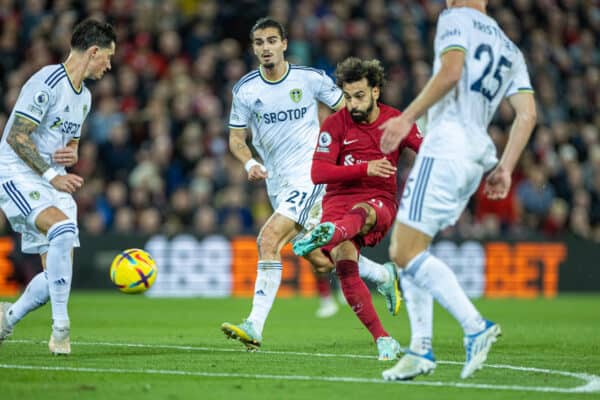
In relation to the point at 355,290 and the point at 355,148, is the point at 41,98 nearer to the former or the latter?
the point at 355,148

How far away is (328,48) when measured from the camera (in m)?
21.4

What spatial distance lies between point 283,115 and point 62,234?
2.58 metres

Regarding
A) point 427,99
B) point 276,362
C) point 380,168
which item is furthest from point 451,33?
point 276,362

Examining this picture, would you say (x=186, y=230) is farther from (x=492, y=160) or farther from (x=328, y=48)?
(x=492, y=160)

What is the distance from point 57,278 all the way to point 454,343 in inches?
158

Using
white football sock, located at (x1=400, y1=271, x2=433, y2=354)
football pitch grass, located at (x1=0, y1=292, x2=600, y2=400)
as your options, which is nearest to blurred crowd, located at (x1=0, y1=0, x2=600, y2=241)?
football pitch grass, located at (x1=0, y1=292, x2=600, y2=400)

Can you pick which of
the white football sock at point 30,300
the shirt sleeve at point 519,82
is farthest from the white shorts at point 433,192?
the white football sock at point 30,300

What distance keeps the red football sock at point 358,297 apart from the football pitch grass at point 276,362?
293 millimetres

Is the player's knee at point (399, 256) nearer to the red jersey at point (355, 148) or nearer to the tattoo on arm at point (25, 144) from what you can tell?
the red jersey at point (355, 148)

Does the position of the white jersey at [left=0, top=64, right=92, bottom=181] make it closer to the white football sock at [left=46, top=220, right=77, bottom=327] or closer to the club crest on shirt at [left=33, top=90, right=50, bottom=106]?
the club crest on shirt at [left=33, top=90, right=50, bottom=106]

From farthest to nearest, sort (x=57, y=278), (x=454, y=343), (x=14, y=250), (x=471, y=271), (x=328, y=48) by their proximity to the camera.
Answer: (x=328, y=48)
(x=471, y=271)
(x=14, y=250)
(x=454, y=343)
(x=57, y=278)

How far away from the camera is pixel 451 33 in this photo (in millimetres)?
6906

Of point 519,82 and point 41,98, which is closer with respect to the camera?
point 519,82

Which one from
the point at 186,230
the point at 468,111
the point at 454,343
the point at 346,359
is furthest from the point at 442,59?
the point at 186,230
